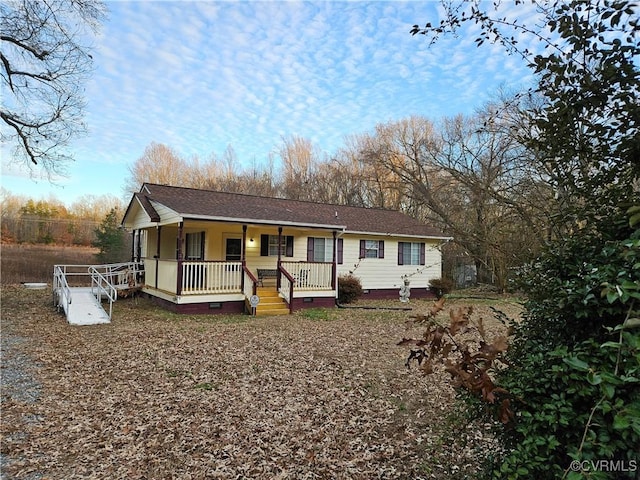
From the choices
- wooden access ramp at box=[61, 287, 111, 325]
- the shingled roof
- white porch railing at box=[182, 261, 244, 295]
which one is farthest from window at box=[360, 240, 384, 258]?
wooden access ramp at box=[61, 287, 111, 325]

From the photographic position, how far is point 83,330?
911 cm

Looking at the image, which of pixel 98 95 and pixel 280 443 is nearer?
pixel 280 443

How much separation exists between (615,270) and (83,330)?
1050cm

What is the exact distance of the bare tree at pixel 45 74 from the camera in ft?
34.9

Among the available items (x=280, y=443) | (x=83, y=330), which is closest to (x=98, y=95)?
(x=83, y=330)

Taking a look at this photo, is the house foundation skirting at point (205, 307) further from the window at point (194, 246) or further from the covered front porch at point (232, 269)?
the window at point (194, 246)

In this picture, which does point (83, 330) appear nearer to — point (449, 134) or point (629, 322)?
point (629, 322)

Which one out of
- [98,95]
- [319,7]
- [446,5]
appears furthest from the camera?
[98,95]

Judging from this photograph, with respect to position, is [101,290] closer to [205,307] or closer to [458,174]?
[205,307]

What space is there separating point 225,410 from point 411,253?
47.0ft

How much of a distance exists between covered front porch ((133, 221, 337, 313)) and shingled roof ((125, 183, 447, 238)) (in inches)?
18.3

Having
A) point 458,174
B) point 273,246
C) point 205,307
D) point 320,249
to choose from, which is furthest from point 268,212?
point 458,174

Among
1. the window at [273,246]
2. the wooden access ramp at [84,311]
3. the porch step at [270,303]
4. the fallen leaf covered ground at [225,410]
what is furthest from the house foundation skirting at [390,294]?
the wooden access ramp at [84,311]

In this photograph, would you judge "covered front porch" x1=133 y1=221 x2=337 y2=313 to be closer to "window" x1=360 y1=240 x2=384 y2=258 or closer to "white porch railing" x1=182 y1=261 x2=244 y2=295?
"white porch railing" x1=182 y1=261 x2=244 y2=295
